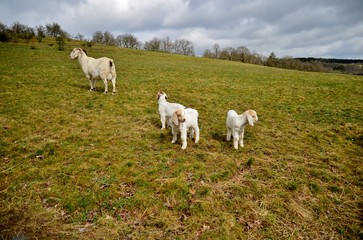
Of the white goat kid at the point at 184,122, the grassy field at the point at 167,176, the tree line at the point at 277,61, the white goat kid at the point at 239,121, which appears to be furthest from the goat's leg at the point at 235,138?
the tree line at the point at 277,61

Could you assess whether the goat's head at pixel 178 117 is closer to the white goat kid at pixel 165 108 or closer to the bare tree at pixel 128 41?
the white goat kid at pixel 165 108

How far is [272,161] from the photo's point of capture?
759 cm

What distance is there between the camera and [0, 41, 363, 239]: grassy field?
4.81m

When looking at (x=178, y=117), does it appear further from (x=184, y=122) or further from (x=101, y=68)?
(x=101, y=68)

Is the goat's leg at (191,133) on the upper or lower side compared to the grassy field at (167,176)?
upper

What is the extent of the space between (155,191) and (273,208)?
306 centimetres

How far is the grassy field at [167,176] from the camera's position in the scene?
4812mm

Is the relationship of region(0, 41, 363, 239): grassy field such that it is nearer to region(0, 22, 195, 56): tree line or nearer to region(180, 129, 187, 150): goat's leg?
region(180, 129, 187, 150): goat's leg

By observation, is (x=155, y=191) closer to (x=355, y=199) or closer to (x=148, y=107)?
(x=355, y=199)

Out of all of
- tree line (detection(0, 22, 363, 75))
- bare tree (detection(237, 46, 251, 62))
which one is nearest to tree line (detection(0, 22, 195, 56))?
tree line (detection(0, 22, 363, 75))

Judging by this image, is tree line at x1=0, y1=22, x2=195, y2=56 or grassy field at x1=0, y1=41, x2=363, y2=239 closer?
grassy field at x1=0, y1=41, x2=363, y2=239

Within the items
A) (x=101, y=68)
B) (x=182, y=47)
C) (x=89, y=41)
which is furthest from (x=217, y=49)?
(x=101, y=68)

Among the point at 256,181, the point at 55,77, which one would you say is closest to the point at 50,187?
the point at 256,181

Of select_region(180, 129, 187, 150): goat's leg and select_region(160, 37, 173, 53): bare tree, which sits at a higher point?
select_region(160, 37, 173, 53): bare tree
